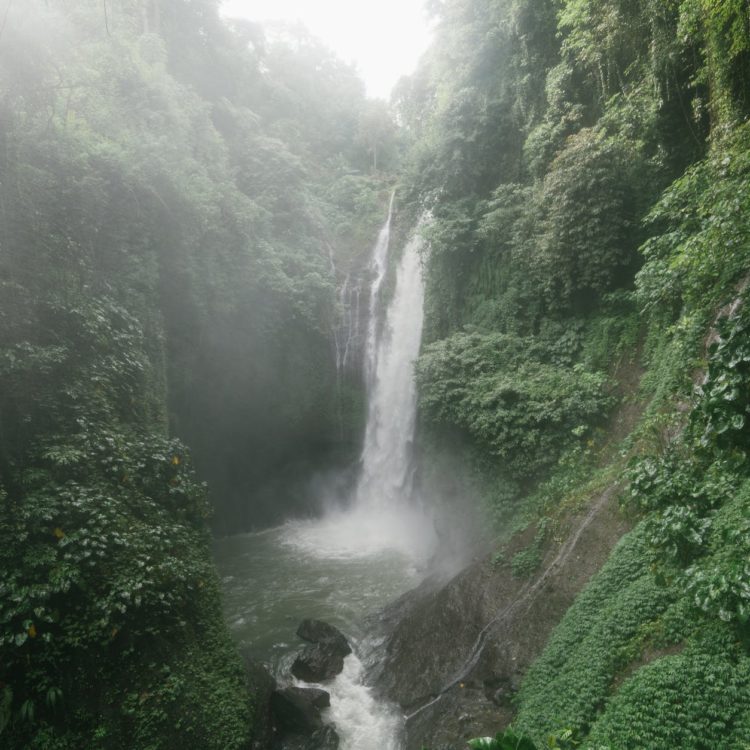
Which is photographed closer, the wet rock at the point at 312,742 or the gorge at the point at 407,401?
the gorge at the point at 407,401

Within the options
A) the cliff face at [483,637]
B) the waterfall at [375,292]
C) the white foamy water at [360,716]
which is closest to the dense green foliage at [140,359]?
the waterfall at [375,292]

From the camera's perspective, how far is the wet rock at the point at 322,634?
887cm

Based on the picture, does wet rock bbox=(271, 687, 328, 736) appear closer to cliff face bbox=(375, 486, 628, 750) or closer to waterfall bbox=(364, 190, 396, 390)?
cliff face bbox=(375, 486, 628, 750)

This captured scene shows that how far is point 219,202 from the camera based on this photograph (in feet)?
48.5

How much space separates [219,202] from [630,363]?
11590 mm

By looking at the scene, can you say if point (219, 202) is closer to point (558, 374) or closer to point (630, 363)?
point (558, 374)

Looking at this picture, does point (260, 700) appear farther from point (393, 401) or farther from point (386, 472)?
point (393, 401)

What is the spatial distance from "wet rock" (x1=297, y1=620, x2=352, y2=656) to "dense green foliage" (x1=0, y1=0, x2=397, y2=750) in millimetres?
2489

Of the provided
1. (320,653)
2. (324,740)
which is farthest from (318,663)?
(324,740)

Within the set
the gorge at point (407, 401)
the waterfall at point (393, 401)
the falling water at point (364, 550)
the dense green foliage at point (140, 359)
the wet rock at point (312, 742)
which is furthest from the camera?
the waterfall at point (393, 401)

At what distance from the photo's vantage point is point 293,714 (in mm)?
6949

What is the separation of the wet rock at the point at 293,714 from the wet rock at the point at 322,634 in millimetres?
1582

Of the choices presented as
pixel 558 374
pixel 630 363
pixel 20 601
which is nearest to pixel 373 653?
pixel 20 601

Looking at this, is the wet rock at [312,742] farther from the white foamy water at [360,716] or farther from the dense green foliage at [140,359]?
the dense green foliage at [140,359]
